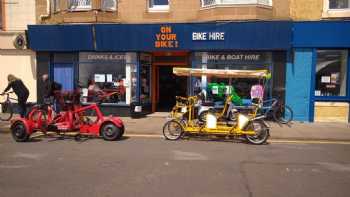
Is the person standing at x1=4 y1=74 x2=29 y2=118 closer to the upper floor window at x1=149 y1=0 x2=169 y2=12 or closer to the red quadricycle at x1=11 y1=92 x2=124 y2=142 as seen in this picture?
the red quadricycle at x1=11 y1=92 x2=124 y2=142

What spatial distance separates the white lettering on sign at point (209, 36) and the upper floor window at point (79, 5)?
440 centimetres

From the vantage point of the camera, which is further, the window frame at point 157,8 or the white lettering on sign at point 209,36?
the window frame at point 157,8

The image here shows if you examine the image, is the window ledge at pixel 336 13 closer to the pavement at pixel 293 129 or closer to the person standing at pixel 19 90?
the pavement at pixel 293 129

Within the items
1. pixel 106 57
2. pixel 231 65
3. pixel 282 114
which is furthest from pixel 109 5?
pixel 282 114

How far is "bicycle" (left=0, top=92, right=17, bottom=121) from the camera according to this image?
49.9 feet

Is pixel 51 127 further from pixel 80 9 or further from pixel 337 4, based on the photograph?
pixel 337 4

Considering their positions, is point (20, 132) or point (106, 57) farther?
point (106, 57)

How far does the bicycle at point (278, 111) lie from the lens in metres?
14.4

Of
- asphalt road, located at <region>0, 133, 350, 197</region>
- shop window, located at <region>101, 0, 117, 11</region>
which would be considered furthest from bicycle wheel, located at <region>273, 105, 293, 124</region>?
shop window, located at <region>101, 0, 117, 11</region>

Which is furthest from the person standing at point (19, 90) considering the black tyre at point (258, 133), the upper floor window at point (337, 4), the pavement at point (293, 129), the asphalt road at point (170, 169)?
the upper floor window at point (337, 4)

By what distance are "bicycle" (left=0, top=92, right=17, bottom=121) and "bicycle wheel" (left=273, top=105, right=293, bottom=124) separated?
9.77 meters

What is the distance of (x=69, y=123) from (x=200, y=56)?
6.36 m

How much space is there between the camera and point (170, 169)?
301 inches

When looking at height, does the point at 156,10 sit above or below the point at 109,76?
above
